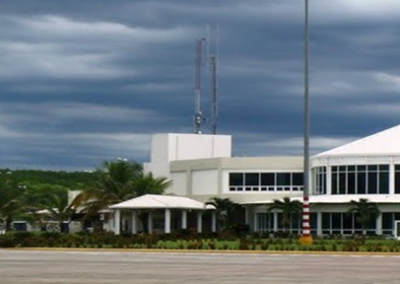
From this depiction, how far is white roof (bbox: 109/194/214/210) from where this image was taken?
8944cm

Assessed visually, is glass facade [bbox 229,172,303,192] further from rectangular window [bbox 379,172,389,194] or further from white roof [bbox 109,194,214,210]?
rectangular window [bbox 379,172,389,194]

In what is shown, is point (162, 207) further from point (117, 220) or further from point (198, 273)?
point (198, 273)

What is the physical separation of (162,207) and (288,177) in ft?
43.1

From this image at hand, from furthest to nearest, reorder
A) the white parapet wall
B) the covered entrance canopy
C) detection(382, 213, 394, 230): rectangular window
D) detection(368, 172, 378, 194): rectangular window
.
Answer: the white parapet wall, detection(368, 172, 378, 194): rectangular window, the covered entrance canopy, detection(382, 213, 394, 230): rectangular window

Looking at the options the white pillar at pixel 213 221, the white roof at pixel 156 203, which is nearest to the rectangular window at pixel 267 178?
the white pillar at pixel 213 221

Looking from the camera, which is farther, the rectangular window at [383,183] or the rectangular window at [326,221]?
the rectangular window at [326,221]

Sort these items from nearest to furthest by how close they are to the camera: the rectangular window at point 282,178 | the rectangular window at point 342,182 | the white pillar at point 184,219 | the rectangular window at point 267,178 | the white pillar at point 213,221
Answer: the rectangular window at point 342,182
the white pillar at point 184,219
the white pillar at point 213,221
the rectangular window at point 282,178
the rectangular window at point 267,178

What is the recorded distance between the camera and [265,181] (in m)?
98.3

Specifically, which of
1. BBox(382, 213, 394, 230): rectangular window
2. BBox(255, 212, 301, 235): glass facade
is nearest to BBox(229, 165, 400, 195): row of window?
BBox(382, 213, 394, 230): rectangular window

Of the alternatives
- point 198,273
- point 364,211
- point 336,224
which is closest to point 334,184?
point 336,224

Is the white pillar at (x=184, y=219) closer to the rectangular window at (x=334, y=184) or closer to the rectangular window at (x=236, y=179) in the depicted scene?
the rectangular window at (x=236, y=179)

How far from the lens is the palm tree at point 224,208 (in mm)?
95688

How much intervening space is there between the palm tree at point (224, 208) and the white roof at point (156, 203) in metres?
1.21

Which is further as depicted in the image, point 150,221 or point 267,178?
point 267,178
